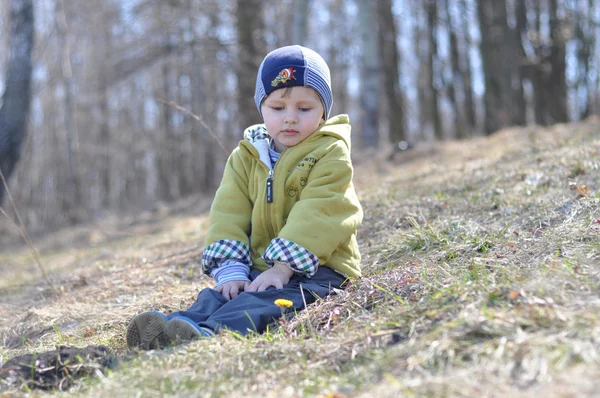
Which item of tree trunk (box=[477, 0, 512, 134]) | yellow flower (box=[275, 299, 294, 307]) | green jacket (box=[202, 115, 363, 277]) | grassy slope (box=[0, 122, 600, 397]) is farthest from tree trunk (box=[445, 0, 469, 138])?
yellow flower (box=[275, 299, 294, 307])

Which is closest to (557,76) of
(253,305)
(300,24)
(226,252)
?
(300,24)

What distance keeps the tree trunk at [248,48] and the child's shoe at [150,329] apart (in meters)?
9.30

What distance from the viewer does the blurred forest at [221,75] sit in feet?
39.9

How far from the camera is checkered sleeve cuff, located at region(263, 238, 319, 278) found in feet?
9.36

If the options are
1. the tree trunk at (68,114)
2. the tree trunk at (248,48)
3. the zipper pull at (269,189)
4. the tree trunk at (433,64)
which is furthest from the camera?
the tree trunk at (433,64)

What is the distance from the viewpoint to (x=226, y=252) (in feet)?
10.1

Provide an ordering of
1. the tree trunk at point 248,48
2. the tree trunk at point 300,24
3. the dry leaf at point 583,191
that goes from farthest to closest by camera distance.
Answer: the tree trunk at point 248,48
the tree trunk at point 300,24
the dry leaf at point 583,191

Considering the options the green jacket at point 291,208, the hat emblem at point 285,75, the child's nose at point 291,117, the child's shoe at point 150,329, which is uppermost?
the hat emblem at point 285,75

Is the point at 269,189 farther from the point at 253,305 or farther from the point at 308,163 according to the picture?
the point at 253,305

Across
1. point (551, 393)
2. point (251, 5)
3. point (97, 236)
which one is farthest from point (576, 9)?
point (551, 393)

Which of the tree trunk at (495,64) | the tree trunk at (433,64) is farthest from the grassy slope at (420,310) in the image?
the tree trunk at (433,64)

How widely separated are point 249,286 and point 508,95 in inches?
406

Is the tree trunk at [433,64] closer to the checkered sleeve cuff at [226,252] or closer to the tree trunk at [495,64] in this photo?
the tree trunk at [495,64]

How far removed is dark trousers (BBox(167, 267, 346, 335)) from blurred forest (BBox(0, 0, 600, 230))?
4196 mm
